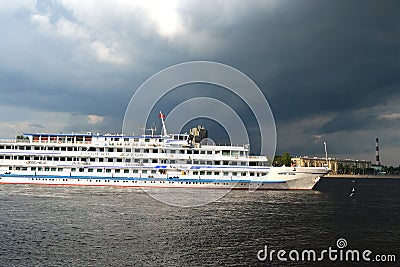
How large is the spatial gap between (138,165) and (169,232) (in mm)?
31433

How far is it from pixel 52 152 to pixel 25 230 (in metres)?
33.8

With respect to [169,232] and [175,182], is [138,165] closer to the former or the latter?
[175,182]

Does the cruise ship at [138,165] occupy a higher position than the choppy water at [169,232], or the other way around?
the cruise ship at [138,165]

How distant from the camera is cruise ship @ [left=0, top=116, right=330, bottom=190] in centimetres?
5331

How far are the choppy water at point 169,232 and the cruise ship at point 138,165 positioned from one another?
51.1 feet

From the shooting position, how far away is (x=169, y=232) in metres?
23.8

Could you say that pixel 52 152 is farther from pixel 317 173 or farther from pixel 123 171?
pixel 317 173

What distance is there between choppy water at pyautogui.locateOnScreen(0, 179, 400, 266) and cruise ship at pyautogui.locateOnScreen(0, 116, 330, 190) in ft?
51.1

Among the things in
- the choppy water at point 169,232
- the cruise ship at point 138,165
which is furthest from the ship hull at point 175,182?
the choppy water at point 169,232

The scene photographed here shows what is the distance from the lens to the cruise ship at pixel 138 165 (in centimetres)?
5331

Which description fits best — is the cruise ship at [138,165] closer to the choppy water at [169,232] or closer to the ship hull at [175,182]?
the ship hull at [175,182]

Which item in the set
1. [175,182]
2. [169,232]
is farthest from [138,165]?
[169,232]

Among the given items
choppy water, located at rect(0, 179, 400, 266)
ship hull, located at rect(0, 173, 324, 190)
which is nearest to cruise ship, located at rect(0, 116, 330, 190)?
ship hull, located at rect(0, 173, 324, 190)

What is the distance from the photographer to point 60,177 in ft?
179
